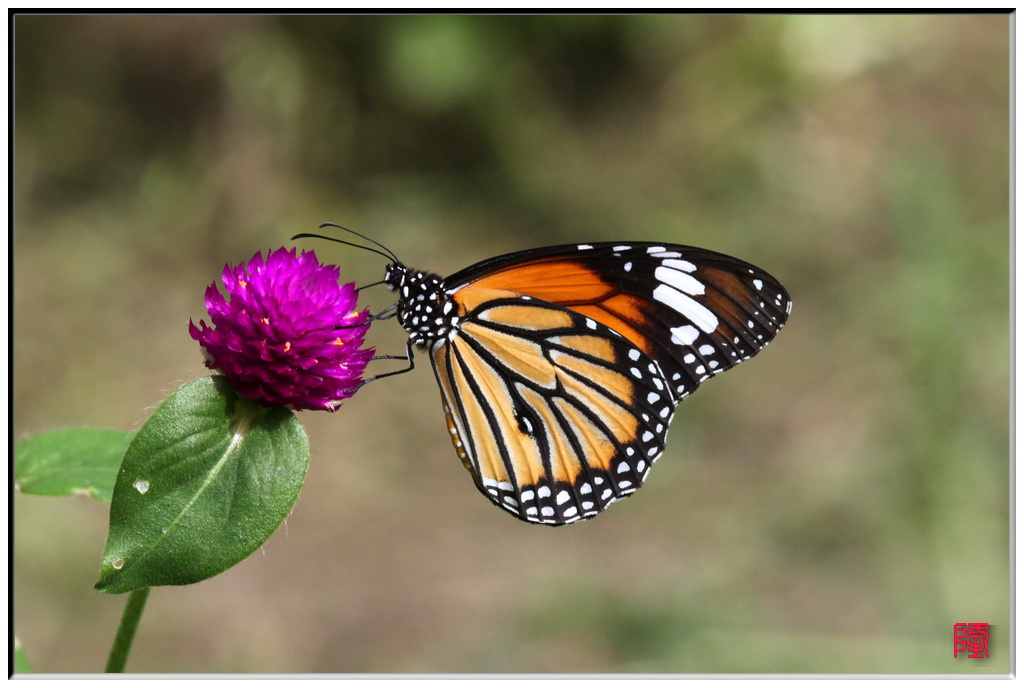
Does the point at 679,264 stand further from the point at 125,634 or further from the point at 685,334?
the point at 125,634

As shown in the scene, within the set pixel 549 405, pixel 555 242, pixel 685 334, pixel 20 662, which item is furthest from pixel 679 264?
pixel 555 242

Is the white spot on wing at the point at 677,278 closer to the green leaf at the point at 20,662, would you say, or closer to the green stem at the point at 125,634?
the green stem at the point at 125,634

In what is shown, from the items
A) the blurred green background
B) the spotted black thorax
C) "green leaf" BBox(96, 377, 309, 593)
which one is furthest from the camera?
the blurred green background

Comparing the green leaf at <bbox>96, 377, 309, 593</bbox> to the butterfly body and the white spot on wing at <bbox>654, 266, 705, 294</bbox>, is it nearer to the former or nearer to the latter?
the butterfly body

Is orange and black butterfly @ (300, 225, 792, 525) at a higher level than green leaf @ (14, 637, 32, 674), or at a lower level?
higher

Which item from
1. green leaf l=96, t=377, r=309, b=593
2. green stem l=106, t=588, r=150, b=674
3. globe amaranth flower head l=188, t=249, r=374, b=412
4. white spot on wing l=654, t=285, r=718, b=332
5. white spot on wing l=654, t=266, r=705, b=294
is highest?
white spot on wing l=654, t=266, r=705, b=294

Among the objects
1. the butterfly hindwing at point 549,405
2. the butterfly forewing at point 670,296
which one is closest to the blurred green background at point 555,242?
the butterfly hindwing at point 549,405

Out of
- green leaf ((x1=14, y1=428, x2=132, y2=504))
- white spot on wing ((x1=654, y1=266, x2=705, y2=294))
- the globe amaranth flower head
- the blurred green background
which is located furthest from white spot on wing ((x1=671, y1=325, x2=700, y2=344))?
the blurred green background
